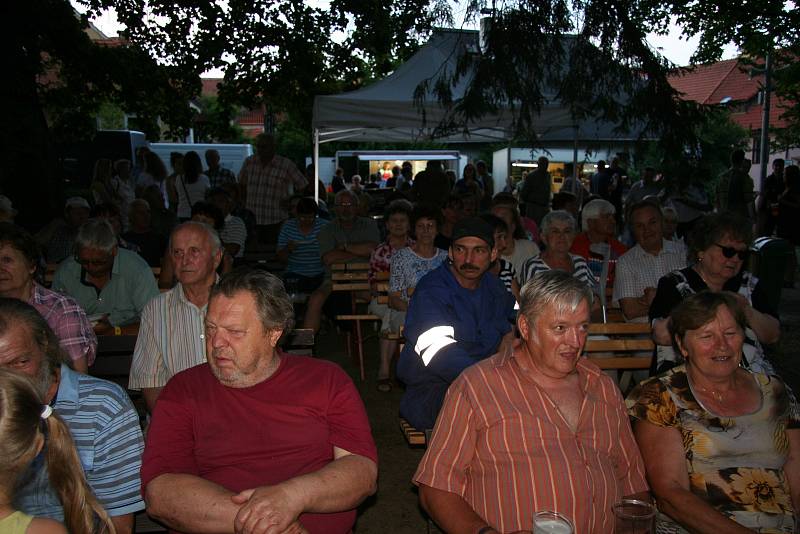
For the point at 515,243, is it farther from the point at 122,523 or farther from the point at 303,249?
the point at 122,523

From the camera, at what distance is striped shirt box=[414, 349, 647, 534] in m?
2.74

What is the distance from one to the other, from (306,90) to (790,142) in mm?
13512

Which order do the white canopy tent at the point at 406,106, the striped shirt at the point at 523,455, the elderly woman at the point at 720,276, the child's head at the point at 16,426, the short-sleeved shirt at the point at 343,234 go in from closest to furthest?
the child's head at the point at 16,426
the striped shirt at the point at 523,455
the elderly woman at the point at 720,276
the short-sleeved shirt at the point at 343,234
the white canopy tent at the point at 406,106

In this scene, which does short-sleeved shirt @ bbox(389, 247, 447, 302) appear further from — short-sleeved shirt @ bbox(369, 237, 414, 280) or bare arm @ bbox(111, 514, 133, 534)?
bare arm @ bbox(111, 514, 133, 534)

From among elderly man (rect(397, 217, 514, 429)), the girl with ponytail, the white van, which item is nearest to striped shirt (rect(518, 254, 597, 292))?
elderly man (rect(397, 217, 514, 429))

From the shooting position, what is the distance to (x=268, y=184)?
1080 cm

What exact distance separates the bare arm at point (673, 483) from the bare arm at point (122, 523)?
1.96 meters

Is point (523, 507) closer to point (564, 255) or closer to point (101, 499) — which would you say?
point (101, 499)

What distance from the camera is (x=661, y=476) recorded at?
299 centimetres

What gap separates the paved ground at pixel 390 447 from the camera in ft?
A: 14.6

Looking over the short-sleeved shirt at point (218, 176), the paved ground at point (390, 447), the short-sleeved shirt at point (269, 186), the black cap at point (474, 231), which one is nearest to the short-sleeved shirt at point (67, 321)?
the paved ground at point (390, 447)

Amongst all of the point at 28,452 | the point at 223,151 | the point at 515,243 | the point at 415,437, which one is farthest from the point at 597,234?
the point at 223,151

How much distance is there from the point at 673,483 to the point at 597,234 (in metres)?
3.91

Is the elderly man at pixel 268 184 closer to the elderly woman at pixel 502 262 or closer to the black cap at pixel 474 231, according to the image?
the elderly woman at pixel 502 262
